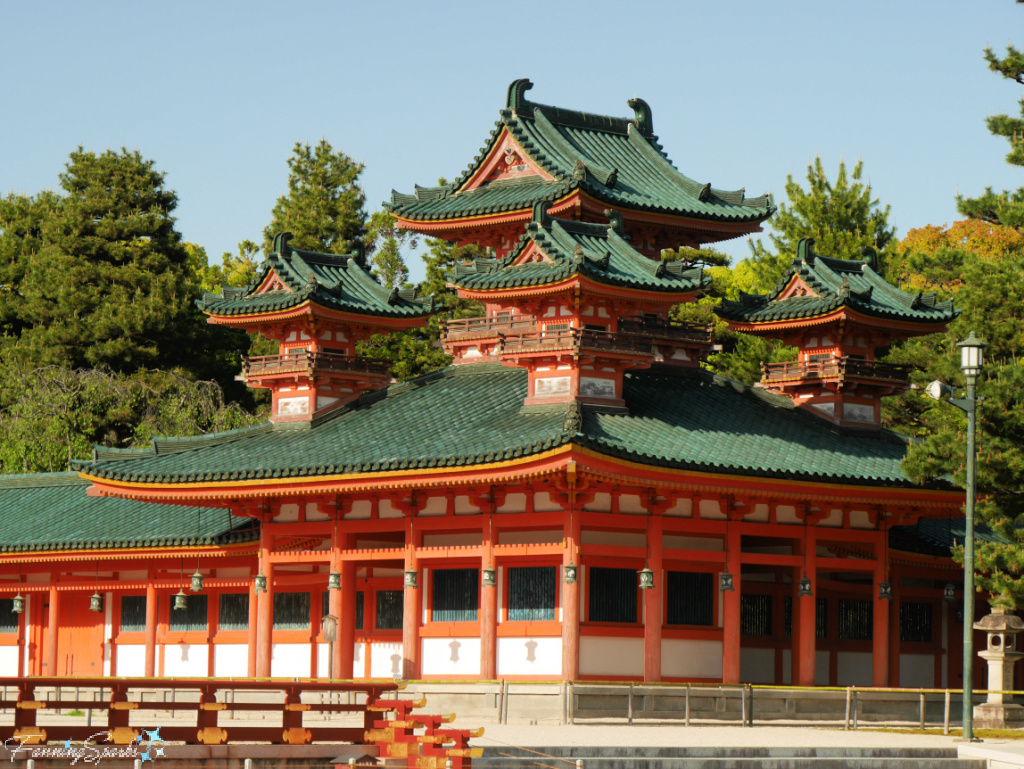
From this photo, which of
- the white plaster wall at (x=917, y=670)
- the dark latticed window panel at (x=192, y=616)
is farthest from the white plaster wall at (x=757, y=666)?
the dark latticed window panel at (x=192, y=616)

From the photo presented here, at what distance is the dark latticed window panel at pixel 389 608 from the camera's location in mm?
33781

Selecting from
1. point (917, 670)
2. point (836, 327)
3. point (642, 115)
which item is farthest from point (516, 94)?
point (917, 670)

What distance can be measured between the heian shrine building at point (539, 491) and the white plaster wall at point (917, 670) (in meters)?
0.07

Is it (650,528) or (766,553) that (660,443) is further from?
(766,553)

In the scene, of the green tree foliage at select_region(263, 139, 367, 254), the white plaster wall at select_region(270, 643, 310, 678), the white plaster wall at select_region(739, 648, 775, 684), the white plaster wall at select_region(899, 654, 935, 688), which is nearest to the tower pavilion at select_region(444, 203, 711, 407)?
the white plaster wall at select_region(739, 648, 775, 684)

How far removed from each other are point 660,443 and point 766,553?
4.82m

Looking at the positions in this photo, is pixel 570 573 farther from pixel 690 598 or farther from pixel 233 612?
pixel 233 612

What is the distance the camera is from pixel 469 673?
3131 cm

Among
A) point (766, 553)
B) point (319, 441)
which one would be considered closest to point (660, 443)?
point (766, 553)

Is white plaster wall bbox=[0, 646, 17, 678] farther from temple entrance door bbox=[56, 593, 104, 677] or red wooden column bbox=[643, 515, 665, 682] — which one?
red wooden column bbox=[643, 515, 665, 682]

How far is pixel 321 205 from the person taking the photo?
73.4 meters

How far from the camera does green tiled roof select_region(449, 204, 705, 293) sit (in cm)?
Result: 3212

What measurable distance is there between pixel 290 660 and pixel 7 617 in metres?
10.4

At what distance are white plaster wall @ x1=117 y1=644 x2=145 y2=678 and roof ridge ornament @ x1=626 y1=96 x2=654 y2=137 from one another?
60.9ft
